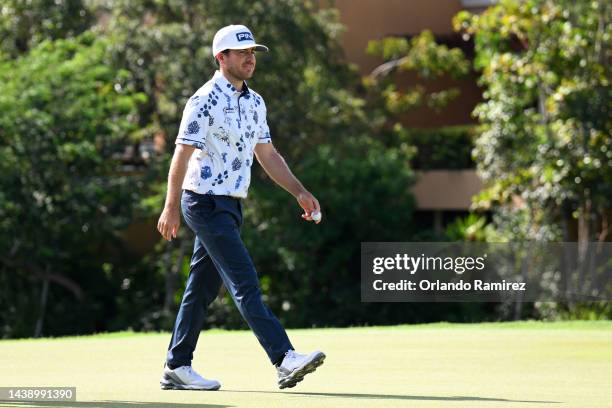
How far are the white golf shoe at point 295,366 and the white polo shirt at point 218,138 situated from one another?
3.14 feet

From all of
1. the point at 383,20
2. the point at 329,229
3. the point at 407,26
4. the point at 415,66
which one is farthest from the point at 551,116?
the point at 383,20

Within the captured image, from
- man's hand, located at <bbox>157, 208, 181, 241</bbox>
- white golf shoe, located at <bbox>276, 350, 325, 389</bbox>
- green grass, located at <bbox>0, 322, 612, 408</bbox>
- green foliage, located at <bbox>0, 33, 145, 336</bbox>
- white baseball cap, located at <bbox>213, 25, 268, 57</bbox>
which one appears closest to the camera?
green grass, located at <bbox>0, 322, 612, 408</bbox>

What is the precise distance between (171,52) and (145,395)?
647 inches

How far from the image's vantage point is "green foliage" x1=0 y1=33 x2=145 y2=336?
22.1m

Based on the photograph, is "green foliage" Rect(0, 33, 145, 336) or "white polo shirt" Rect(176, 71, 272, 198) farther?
"green foliage" Rect(0, 33, 145, 336)

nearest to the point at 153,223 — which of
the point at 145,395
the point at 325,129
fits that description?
the point at 325,129

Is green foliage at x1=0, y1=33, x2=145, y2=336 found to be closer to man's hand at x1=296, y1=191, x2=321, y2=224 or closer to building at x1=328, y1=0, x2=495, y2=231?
building at x1=328, y1=0, x2=495, y2=231

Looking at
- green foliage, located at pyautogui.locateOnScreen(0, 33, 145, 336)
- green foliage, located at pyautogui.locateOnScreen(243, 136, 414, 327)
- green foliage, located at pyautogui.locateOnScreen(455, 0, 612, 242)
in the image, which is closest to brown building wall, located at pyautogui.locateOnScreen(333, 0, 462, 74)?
green foliage, located at pyautogui.locateOnScreen(243, 136, 414, 327)

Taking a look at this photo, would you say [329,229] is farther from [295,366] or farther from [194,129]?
[295,366]

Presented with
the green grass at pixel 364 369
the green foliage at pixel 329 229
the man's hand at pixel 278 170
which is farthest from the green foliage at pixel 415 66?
the man's hand at pixel 278 170

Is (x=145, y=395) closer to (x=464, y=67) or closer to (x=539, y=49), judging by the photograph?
(x=539, y=49)

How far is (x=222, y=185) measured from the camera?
23.4 feet

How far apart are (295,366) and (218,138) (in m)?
1.26

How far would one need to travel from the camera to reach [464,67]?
24906 mm
